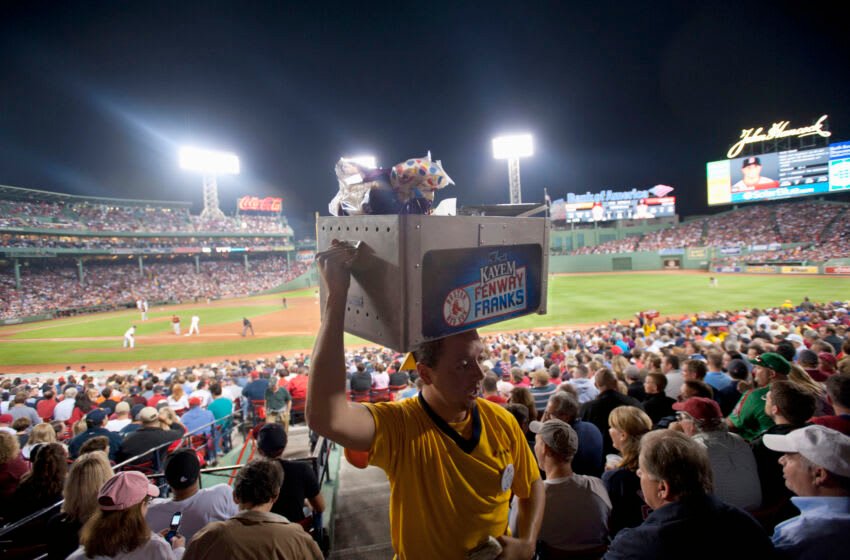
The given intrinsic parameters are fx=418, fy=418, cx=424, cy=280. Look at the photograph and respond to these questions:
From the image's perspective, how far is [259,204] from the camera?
74.1 metres

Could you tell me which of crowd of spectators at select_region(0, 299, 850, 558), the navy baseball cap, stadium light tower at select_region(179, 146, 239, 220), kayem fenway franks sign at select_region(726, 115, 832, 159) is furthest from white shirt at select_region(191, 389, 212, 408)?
kayem fenway franks sign at select_region(726, 115, 832, 159)

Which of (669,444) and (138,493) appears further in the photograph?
(138,493)

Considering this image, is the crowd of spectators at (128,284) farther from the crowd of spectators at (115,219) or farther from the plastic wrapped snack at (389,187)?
the plastic wrapped snack at (389,187)

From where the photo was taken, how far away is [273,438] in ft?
12.2

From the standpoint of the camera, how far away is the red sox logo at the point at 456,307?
1946mm

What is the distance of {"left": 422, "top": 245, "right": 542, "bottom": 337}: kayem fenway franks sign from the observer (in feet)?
6.15

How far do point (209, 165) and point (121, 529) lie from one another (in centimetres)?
6541

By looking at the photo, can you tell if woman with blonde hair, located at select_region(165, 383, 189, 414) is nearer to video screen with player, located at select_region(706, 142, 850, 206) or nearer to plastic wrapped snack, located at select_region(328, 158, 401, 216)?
plastic wrapped snack, located at select_region(328, 158, 401, 216)

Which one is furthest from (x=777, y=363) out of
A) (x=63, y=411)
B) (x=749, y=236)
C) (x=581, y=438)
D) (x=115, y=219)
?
(x=115, y=219)

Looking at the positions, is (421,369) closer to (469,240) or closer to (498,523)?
(469,240)

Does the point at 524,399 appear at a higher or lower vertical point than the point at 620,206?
lower

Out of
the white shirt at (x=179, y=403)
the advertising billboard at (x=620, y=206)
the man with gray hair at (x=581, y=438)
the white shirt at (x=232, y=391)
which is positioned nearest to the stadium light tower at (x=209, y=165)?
the advertising billboard at (x=620, y=206)

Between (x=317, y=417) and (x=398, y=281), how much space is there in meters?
0.62

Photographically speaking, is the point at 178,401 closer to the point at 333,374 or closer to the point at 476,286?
the point at 333,374
